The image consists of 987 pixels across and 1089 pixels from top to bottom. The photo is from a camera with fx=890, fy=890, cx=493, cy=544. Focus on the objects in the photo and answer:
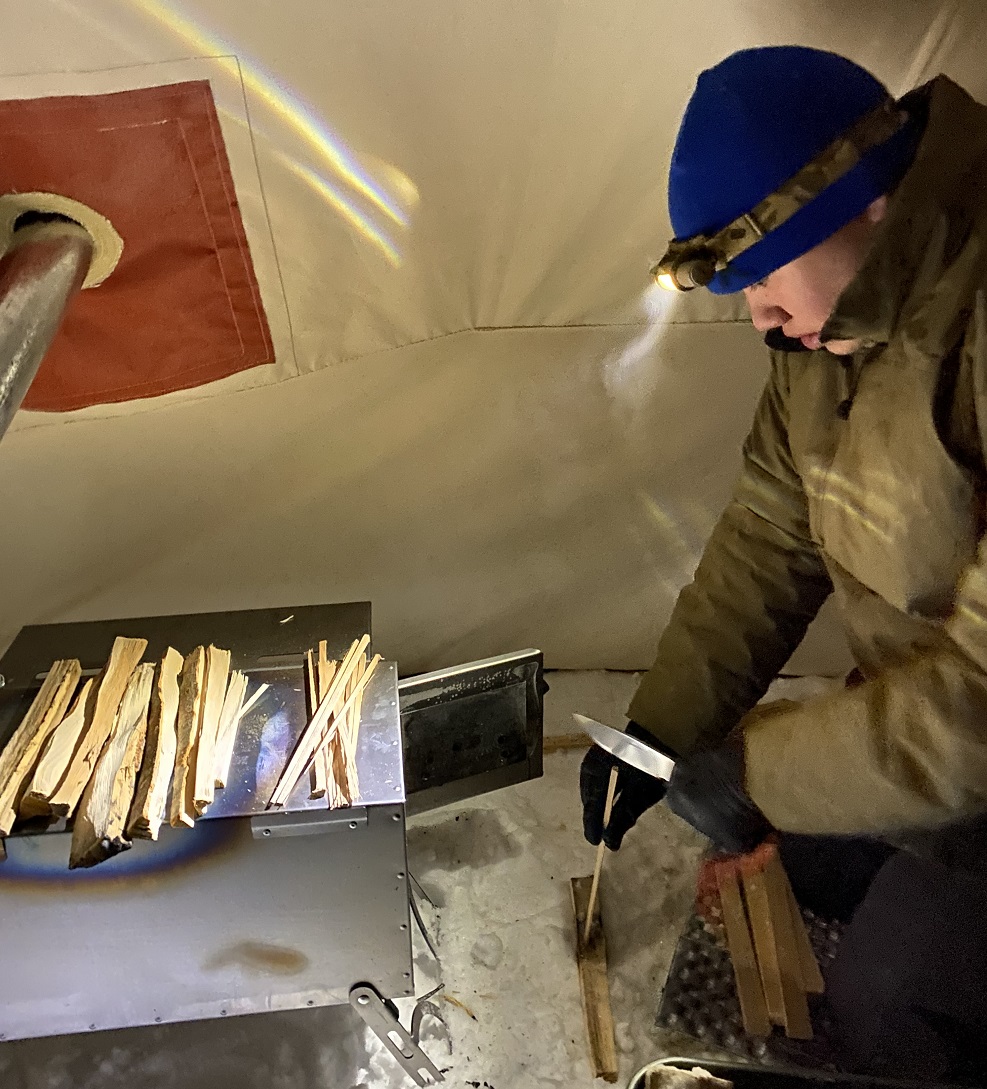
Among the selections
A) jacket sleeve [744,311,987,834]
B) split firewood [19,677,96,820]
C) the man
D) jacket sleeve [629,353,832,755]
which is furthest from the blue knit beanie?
split firewood [19,677,96,820]

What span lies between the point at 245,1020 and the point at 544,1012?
18.9 inches

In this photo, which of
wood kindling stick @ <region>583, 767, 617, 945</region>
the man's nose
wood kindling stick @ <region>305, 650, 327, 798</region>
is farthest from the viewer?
wood kindling stick @ <region>583, 767, 617, 945</region>

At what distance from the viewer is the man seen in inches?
31.8

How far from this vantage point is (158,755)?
108 centimetres

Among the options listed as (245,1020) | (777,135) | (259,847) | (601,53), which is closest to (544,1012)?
(245,1020)

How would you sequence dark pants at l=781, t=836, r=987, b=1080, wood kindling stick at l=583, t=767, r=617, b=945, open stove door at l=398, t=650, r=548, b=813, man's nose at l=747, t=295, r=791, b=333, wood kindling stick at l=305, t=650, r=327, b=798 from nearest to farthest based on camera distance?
man's nose at l=747, t=295, r=791, b=333, wood kindling stick at l=305, t=650, r=327, b=798, dark pants at l=781, t=836, r=987, b=1080, wood kindling stick at l=583, t=767, r=617, b=945, open stove door at l=398, t=650, r=548, b=813

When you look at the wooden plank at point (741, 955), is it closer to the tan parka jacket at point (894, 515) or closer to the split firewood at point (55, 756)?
the tan parka jacket at point (894, 515)

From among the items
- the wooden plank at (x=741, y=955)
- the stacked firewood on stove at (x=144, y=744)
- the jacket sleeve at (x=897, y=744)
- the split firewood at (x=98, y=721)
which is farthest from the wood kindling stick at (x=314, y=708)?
the wooden plank at (x=741, y=955)

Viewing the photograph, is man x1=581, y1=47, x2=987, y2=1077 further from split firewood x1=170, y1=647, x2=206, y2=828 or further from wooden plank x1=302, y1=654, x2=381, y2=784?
split firewood x1=170, y1=647, x2=206, y2=828

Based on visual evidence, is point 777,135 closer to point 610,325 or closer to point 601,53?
point 601,53

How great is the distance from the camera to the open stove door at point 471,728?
56.9 inches

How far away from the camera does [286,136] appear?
4.09ft

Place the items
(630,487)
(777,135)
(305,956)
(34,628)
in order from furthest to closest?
1. (630,487)
2. (34,628)
3. (305,956)
4. (777,135)

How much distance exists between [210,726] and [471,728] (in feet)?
1.73
